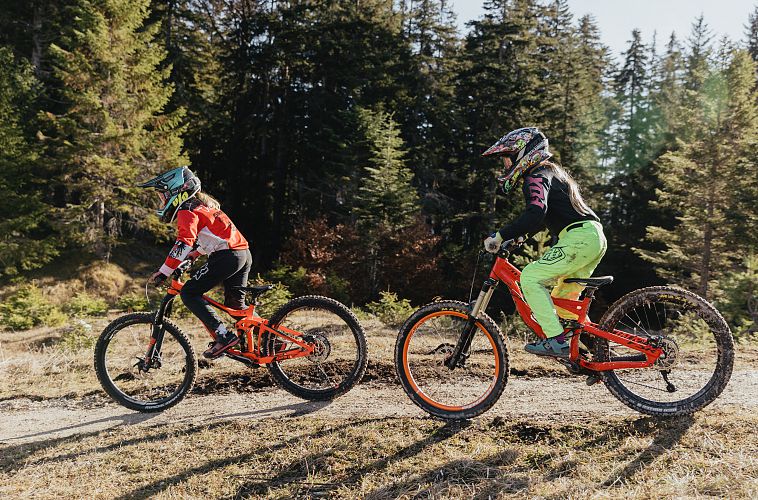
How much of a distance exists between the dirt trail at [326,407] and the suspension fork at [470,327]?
66cm

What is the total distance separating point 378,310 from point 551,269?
11080 mm

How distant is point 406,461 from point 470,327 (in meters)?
1.50

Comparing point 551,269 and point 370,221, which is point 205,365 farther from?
point 370,221

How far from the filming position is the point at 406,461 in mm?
4293

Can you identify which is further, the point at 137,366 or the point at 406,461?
the point at 137,366

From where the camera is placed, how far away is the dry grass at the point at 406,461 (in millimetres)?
3789

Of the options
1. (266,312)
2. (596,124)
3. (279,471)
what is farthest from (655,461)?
(596,124)

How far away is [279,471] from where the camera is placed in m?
4.35

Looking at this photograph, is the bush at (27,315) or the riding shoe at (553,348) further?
the bush at (27,315)

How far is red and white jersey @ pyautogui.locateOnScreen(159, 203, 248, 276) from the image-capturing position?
5742 millimetres

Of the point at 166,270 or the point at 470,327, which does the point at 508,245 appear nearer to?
the point at 470,327

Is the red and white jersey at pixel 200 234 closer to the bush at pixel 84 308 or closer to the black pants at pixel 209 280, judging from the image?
the black pants at pixel 209 280

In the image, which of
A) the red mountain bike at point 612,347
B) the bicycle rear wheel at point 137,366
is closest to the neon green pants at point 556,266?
the red mountain bike at point 612,347

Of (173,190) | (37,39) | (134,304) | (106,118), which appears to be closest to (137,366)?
(173,190)
